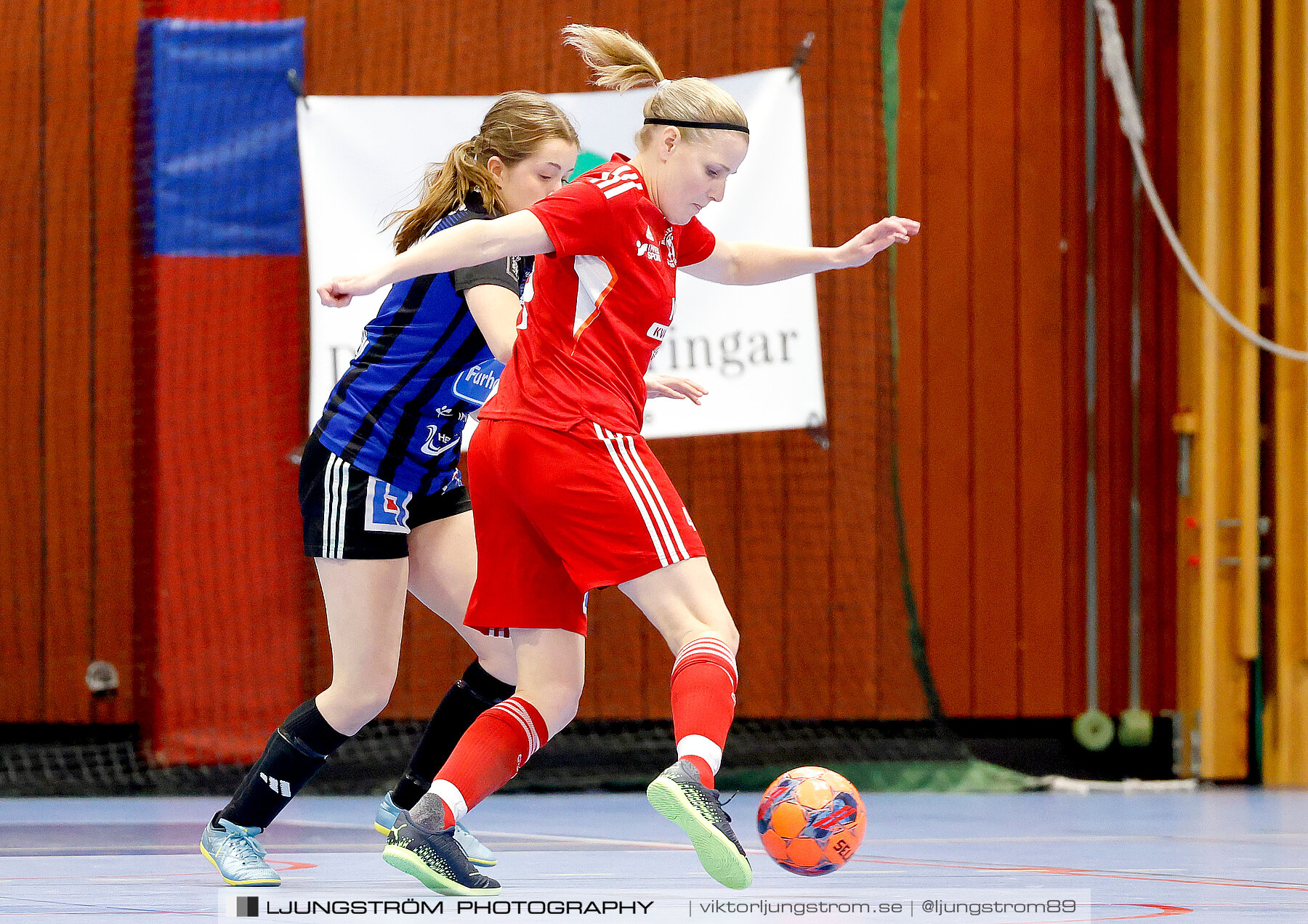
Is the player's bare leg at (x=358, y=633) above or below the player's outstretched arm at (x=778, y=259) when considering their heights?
below

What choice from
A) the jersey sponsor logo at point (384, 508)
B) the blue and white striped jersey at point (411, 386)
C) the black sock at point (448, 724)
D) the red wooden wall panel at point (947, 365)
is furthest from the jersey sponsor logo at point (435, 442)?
the red wooden wall panel at point (947, 365)

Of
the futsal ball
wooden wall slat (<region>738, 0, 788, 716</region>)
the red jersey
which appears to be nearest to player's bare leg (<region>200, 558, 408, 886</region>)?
the red jersey

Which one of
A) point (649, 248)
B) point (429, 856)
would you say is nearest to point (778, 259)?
point (649, 248)

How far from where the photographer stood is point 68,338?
6.39 meters

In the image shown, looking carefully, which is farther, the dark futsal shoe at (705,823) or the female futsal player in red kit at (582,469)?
the female futsal player in red kit at (582,469)

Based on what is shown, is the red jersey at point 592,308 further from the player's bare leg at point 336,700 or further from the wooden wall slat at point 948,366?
Answer: the wooden wall slat at point 948,366

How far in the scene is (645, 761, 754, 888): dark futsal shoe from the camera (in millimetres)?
2453

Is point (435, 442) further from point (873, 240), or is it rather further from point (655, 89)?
point (873, 240)

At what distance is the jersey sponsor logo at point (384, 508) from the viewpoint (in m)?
3.34

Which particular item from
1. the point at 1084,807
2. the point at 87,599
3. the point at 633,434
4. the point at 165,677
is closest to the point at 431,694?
the point at 165,677

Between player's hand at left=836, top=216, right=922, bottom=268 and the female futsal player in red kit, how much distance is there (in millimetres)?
457

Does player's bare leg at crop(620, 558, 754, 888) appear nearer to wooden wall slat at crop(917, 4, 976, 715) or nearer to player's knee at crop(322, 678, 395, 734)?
player's knee at crop(322, 678, 395, 734)

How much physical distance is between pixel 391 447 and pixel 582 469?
0.77 meters

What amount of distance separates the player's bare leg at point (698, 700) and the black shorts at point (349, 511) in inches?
30.2
